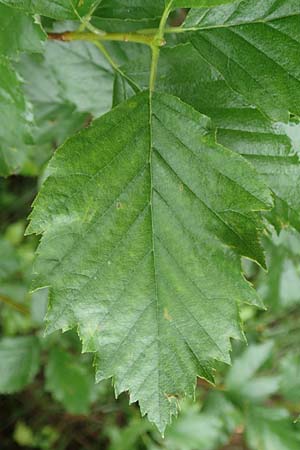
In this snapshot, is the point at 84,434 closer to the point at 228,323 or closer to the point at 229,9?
the point at 228,323

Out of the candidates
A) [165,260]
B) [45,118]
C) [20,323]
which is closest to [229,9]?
[165,260]

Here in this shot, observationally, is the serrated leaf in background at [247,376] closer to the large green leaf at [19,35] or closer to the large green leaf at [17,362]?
the large green leaf at [17,362]

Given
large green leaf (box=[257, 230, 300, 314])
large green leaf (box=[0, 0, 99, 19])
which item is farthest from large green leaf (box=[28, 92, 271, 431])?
large green leaf (box=[257, 230, 300, 314])

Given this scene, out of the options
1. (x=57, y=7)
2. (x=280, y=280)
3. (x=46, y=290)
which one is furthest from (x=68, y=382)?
(x=57, y=7)

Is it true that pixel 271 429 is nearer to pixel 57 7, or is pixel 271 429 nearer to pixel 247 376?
pixel 247 376

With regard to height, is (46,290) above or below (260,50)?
below
